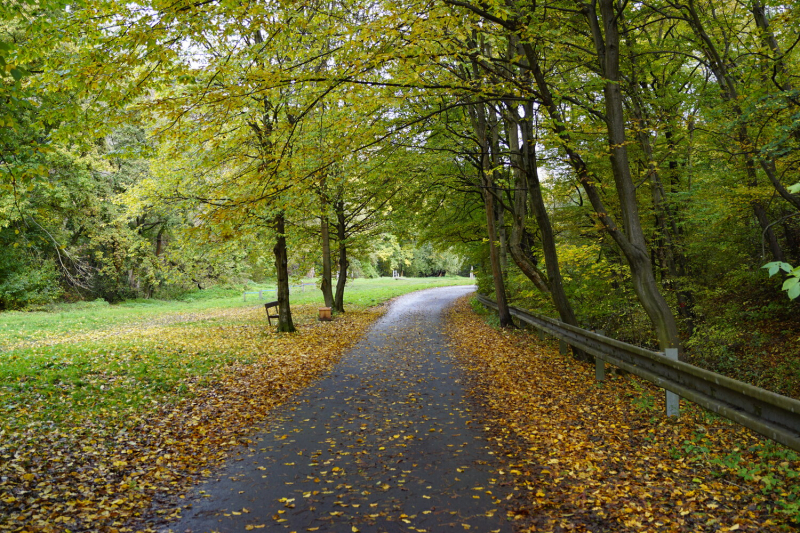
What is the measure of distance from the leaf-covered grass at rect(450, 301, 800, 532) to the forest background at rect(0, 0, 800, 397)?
1887 mm

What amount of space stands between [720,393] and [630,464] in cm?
116

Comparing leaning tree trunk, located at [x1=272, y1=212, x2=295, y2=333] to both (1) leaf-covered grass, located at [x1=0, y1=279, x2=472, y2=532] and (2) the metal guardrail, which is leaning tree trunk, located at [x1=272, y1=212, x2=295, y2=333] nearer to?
(1) leaf-covered grass, located at [x1=0, y1=279, x2=472, y2=532]

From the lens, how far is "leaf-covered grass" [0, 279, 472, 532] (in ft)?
14.6

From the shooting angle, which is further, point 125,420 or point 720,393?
point 125,420

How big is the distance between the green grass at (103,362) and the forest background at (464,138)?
235cm

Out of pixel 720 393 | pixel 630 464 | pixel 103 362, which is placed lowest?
pixel 630 464

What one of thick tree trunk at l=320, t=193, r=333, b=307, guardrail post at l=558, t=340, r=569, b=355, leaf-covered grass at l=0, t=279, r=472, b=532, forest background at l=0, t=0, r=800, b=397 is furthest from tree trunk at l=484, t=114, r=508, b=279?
leaf-covered grass at l=0, t=279, r=472, b=532

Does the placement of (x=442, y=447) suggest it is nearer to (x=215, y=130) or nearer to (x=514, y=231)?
(x=215, y=130)

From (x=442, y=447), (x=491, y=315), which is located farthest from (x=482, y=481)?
(x=491, y=315)

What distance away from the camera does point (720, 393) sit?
489 cm

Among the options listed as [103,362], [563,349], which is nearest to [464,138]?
[563,349]

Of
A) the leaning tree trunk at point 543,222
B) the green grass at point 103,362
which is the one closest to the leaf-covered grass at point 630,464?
the leaning tree trunk at point 543,222

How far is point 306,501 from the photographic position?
445 centimetres

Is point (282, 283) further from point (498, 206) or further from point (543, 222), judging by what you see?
point (498, 206)
